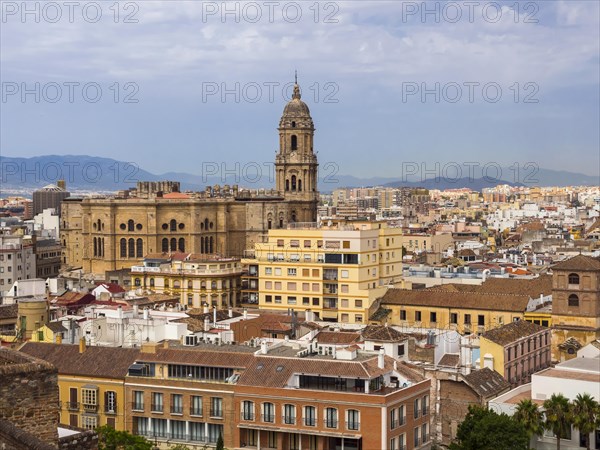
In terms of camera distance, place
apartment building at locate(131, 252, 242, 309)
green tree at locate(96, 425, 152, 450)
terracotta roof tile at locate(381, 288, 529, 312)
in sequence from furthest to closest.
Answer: apartment building at locate(131, 252, 242, 309)
terracotta roof tile at locate(381, 288, 529, 312)
green tree at locate(96, 425, 152, 450)

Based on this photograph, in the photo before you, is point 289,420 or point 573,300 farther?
point 573,300

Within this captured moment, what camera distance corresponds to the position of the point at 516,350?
158 ft

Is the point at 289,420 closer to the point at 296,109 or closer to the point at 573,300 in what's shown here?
the point at 573,300

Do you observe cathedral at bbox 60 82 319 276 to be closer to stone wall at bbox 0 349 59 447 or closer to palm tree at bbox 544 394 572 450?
palm tree at bbox 544 394 572 450

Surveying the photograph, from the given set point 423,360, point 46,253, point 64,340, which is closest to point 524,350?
point 423,360

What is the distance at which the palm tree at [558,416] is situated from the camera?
120 ft

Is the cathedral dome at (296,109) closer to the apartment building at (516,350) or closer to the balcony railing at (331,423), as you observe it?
the apartment building at (516,350)

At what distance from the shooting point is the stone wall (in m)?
15.0

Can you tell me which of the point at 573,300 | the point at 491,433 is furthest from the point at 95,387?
the point at 573,300

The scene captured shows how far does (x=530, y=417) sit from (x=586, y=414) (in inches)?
79.4

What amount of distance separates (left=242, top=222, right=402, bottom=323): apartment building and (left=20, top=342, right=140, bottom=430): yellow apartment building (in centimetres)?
2691

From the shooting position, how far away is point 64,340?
49.8 meters

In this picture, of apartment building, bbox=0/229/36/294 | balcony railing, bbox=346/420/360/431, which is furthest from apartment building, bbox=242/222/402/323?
apartment building, bbox=0/229/36/294

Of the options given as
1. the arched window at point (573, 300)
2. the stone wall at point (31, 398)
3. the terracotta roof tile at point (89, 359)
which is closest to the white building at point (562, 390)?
the terracotta roof tile at point (89, 359)
